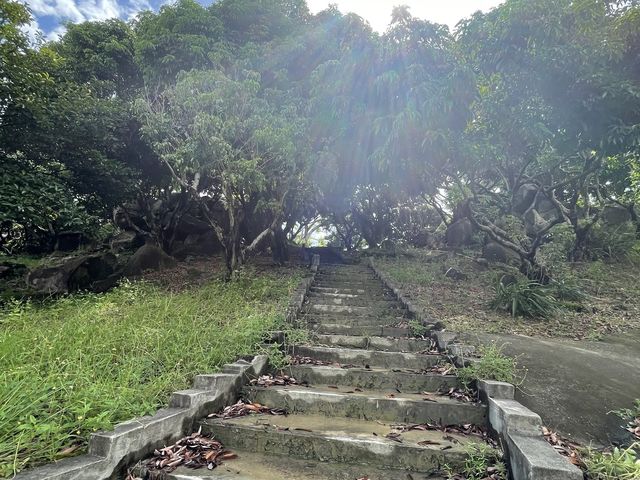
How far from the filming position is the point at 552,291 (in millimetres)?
8477

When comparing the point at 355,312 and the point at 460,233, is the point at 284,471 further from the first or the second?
the point at 460,233

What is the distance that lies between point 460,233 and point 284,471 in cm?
1677

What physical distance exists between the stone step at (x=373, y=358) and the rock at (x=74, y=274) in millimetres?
7591

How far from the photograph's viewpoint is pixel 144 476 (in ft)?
8.57

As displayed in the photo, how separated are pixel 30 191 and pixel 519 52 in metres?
11.1

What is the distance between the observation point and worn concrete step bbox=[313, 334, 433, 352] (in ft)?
17.5

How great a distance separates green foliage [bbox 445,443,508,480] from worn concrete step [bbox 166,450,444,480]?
0.20 m

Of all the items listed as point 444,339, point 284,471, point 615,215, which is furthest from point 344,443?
point 615,215

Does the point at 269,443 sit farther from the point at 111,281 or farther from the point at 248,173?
the point at 111,281

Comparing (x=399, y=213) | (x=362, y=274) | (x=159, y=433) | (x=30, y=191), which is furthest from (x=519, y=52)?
(x=399, y=213)

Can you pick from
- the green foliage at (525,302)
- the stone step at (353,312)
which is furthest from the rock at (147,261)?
the green foliage at (525,302)

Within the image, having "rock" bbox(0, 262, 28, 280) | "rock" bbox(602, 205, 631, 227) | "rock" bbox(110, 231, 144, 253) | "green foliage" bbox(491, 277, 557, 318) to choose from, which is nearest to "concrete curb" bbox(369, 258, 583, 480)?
"green foliage" bbox(491, 277, 557, 318)

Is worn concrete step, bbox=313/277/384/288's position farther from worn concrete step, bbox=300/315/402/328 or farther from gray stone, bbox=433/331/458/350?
gray stone, bbox=433/331/458/350

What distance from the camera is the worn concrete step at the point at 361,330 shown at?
19.7ft
